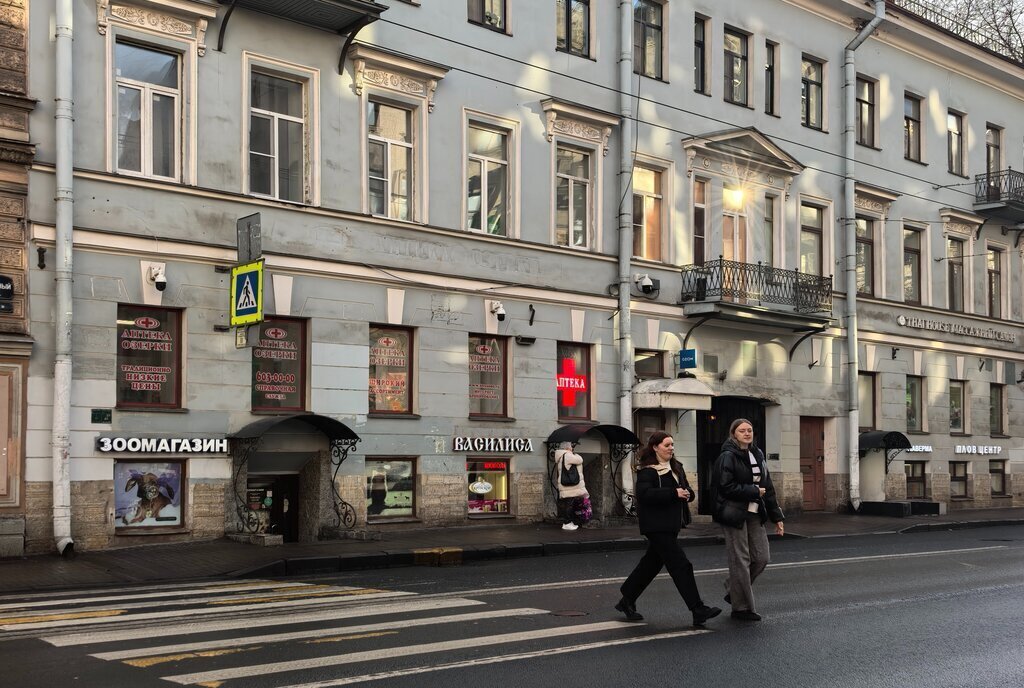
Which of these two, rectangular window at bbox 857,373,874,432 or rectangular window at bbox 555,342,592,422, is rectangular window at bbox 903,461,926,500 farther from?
rectangular window at bbox 555,342,592,422

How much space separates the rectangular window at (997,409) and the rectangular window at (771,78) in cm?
1327

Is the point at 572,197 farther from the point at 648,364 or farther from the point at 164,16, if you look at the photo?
the point at 164,16

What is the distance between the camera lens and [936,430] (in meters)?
34.0

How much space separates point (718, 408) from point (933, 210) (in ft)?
38.5

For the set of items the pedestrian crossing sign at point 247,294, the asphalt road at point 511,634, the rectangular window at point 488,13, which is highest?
the rectangular window at point 488,13

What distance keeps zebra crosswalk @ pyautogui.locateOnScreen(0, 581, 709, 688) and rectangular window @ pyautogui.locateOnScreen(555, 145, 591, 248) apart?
500 inches

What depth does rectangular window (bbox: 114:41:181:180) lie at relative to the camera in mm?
17828

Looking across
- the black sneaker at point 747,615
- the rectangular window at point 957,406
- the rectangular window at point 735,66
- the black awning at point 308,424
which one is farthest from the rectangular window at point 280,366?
the rectangular window at point 957,406

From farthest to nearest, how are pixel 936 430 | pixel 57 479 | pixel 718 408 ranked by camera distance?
pixel 936 430 → pixel 718 408 → pixel 57 479

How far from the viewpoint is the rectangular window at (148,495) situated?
17.2 meters

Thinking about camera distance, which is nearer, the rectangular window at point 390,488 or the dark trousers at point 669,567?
the dark trousers at point 669,567

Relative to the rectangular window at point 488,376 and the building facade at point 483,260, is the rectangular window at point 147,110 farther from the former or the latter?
the rectangular window at point 488,376

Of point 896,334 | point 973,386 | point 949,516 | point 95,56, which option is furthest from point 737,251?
point 95,56

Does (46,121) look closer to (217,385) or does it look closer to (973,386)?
(217,385)
